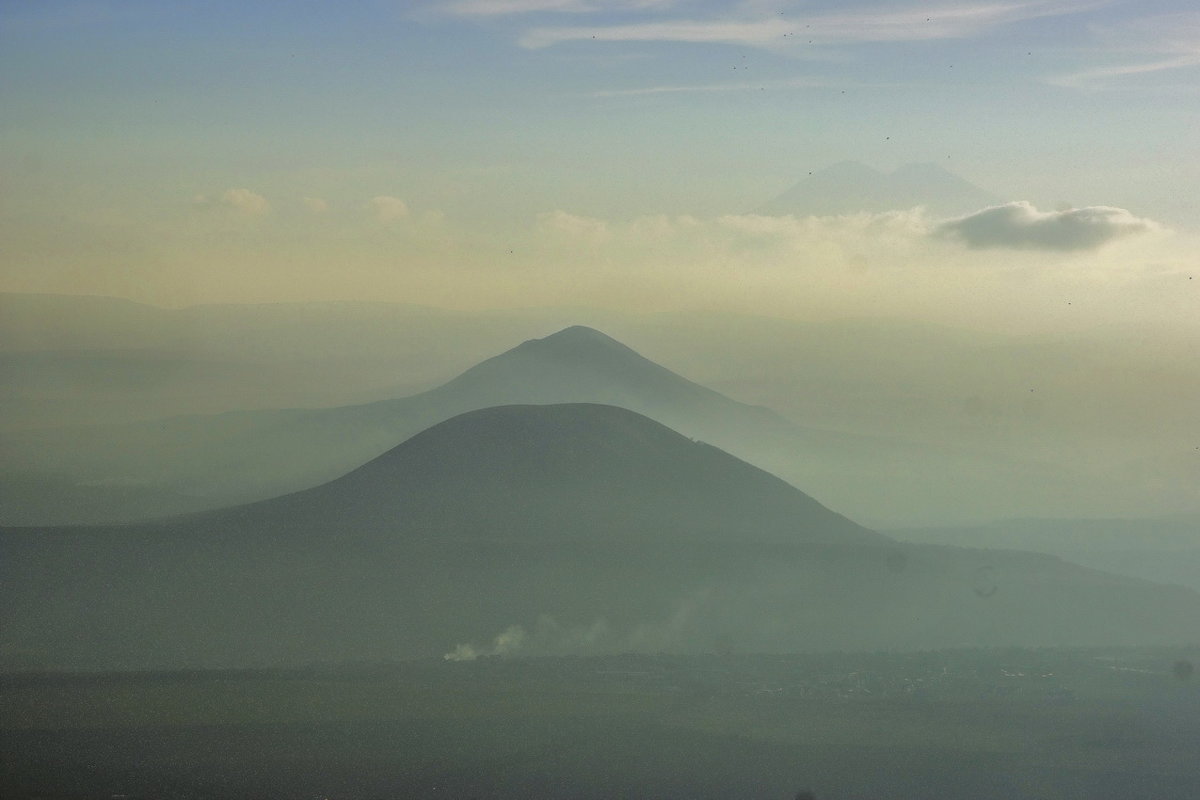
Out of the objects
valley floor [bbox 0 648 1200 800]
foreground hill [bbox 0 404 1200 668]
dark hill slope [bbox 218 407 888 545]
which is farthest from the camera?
dark hill slope [bbox 218 407 888 545]

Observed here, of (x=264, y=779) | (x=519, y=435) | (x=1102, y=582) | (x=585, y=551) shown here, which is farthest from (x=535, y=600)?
(x=1102, y=582)

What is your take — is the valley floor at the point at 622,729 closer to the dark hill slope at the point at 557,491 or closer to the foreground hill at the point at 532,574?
the foreground hill at the point at 532,574

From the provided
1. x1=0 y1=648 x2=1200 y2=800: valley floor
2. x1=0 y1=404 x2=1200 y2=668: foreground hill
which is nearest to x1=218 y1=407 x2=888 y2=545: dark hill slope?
x1=0 y1=404 x2=1200 y2=668: foreground hill

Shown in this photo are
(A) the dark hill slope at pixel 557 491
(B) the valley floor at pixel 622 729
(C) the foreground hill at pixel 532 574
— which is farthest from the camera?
(A) the dark hill slope at pixel 557 491

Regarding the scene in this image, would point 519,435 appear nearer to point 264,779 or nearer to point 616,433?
point 616,433

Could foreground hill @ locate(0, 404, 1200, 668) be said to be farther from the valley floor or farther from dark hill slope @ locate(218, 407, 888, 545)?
the valley floor

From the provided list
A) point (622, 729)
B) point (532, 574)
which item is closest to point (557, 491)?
point (532, 574)

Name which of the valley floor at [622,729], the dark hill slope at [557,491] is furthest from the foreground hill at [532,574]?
the valley floor at [622,729]

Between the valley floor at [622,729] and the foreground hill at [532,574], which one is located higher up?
the foreground hill at [532,574]

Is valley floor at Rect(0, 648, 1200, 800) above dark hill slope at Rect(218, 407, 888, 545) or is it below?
below
